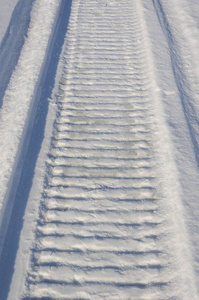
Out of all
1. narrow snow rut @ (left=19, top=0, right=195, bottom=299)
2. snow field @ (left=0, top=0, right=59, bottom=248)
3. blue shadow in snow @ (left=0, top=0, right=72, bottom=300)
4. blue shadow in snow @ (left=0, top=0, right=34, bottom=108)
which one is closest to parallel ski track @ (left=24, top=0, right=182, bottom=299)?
narrow snow rut @ (left=19, top=0, right=195, bottom=299)

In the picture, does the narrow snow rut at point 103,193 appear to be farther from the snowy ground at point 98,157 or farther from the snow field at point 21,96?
the snow field at point 21,96

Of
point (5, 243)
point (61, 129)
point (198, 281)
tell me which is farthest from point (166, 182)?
point (5, 243)

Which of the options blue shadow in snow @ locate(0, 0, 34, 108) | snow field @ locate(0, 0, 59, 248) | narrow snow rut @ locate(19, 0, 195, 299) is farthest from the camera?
blue shadow in snow @ locate(0, 0, 34, 108)

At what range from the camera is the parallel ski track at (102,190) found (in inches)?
71.2

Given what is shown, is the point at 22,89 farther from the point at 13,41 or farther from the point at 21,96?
the point at 13,41

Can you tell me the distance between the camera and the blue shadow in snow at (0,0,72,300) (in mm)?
1862

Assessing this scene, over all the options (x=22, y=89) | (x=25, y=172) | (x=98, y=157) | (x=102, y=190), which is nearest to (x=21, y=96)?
(x=22, y=89)

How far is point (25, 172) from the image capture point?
227 cm

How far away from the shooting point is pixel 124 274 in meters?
1.82

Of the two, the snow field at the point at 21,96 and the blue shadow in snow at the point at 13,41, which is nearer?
the snow field at the point at 21,96

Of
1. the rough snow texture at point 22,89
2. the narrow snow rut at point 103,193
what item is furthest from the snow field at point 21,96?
the narrow snow rut at point 103,193

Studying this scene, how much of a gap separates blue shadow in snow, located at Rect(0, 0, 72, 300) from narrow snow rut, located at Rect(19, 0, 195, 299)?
128mm

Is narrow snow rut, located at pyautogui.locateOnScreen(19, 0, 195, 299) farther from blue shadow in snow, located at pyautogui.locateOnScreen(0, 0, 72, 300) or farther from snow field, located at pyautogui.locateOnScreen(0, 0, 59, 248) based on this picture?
snow field, located at pyautogui.locateOnScreen(0, 0, 59, 248)

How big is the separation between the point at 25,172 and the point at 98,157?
592 mm
